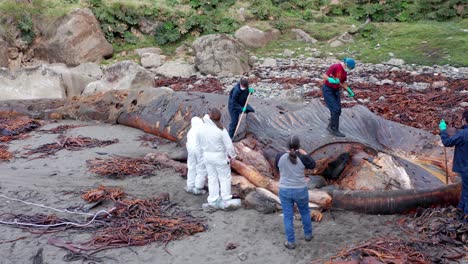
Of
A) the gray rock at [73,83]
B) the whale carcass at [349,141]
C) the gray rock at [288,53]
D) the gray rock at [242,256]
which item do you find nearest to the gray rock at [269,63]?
the gray rock at [288,53]

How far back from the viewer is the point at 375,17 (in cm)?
2833

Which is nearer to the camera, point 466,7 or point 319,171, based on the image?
point 319,171

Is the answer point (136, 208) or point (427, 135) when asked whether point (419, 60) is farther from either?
point (136, 208)

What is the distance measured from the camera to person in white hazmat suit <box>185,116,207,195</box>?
28.0 ft

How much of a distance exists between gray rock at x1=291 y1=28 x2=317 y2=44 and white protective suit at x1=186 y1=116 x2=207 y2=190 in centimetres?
1759

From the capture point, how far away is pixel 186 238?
23.2 ft

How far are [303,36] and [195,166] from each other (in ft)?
59.7

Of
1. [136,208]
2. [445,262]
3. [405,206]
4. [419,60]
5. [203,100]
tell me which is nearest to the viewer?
[445,262]

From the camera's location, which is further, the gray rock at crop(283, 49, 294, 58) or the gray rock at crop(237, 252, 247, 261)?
the gray rock at crop(283, 49, 294, 58)

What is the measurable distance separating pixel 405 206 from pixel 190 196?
11.0ft

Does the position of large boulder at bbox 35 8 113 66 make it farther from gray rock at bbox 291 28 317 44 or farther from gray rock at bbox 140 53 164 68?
gray rock at bbox 291 28 317 44

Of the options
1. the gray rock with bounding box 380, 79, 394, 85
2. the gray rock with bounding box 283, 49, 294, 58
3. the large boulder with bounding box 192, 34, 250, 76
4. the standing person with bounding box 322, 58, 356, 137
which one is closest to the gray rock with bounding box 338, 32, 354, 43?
the gray rock with bounding box 283, 49, 294, 58

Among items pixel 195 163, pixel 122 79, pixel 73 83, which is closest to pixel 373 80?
pixel 122 79

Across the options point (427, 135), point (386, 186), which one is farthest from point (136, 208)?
point (427, 135)
